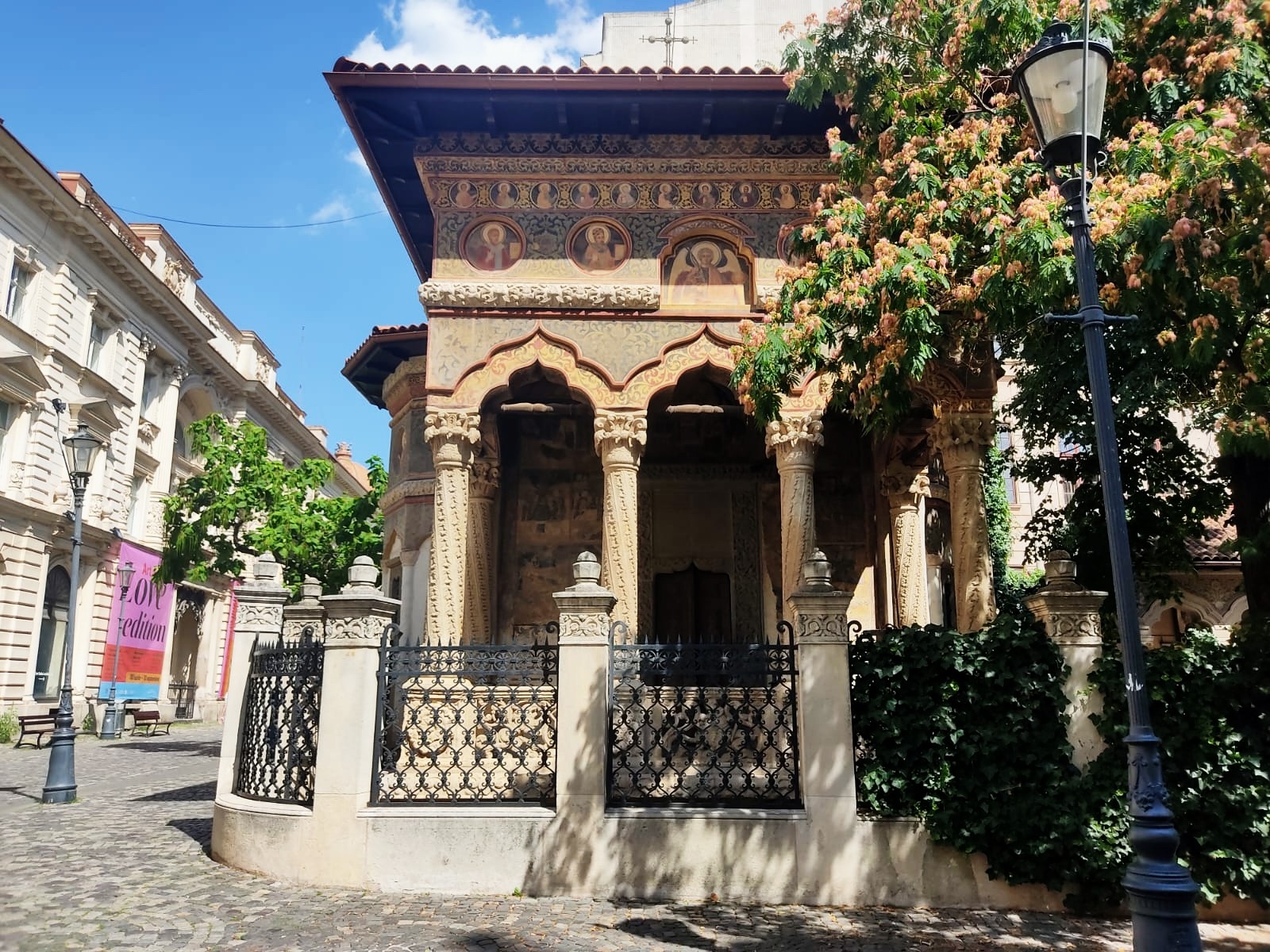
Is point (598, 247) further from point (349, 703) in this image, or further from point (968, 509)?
point (349, 703)

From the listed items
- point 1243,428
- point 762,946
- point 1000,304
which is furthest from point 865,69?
point 762,946

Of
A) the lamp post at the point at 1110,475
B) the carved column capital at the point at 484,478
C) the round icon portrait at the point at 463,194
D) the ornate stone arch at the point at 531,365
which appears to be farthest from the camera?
the carved column capital at the point at 484,478

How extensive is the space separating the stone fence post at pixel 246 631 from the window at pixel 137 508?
23.6 metres

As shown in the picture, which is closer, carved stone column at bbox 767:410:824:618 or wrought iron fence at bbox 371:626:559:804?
wrought iron fence at bbox 371:626:559:804

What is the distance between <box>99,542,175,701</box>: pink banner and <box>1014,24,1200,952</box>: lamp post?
27.3m

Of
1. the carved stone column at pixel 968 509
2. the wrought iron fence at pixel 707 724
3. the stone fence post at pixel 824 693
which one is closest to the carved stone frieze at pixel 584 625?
the wrought iron fence at pixel 707 724

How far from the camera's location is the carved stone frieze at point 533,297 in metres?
11.1

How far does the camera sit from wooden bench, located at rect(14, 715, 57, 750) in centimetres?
1766

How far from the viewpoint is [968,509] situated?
10688mm

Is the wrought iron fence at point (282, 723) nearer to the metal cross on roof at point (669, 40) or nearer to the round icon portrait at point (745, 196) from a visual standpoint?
the round icon portrait at point (745, 196)

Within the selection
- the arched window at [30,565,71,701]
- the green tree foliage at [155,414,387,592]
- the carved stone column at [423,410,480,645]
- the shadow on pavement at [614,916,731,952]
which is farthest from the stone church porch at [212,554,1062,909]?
the arched window at [30,565,71,701]

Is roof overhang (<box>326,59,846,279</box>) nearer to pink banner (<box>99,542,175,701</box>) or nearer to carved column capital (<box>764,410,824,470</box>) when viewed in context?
carved column capital (<box>764,410,824,470</box>)

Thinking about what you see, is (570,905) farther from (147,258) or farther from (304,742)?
(147,258)

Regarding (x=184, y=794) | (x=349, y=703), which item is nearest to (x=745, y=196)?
(x=349, y=703)
